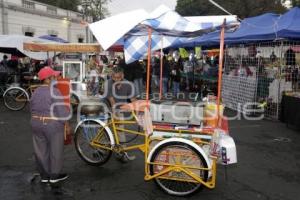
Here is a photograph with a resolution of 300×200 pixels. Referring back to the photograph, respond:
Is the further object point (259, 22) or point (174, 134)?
point (259, 22)

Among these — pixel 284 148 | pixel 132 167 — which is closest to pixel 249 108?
pixel 284 148

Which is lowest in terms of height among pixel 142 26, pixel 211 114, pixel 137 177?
pixel 137 177

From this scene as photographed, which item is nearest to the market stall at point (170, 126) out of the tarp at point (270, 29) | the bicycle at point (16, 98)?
the tarp at point (270, 29)

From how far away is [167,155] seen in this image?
5.49m

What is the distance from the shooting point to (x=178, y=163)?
547 centimetres

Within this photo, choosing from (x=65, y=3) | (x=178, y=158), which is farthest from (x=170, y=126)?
(x=65, y=3)

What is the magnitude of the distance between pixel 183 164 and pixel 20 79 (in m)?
12.0

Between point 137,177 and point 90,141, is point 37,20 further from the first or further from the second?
point 137,177

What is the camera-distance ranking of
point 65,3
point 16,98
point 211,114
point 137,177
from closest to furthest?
point 211,114 < point 137,177 < point 16,98 < point 65,3

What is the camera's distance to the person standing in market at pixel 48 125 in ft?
18.2

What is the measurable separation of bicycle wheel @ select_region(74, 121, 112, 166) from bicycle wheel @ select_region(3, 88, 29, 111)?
6840 millimetres

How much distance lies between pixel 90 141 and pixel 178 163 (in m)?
1.78

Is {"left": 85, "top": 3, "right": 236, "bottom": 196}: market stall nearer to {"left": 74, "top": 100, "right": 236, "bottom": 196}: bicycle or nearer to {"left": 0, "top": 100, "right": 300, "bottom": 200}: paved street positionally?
{"left": 74, "top": 100, "right": 236, "bottom": 196}: bicycle

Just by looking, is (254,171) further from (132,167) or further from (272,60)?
(272,60)
